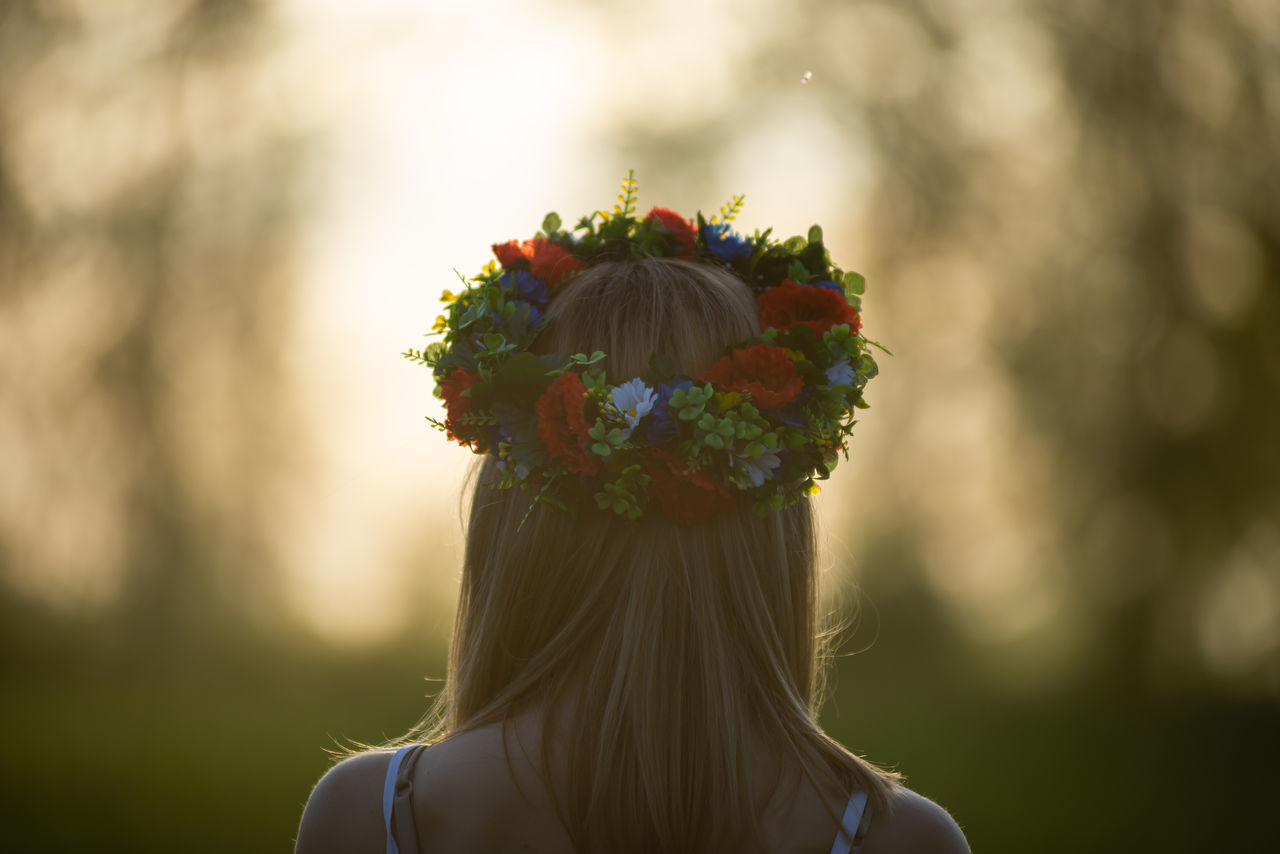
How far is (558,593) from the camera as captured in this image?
1.87 meters

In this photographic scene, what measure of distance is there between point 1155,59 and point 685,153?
185 inches

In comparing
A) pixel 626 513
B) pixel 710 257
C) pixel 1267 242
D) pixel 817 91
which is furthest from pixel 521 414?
pixel 1267 242

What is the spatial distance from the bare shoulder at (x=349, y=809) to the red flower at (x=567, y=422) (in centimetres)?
65

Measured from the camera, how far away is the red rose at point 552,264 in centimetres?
215

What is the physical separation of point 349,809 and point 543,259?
1.18m

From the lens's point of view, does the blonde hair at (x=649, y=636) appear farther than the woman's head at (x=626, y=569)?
No

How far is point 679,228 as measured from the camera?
2.34 metres

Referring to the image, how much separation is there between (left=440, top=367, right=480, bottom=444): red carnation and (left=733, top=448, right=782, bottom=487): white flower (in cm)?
61

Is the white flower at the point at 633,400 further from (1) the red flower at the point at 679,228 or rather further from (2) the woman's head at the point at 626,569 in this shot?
(1) the red flower at the point at 679,228

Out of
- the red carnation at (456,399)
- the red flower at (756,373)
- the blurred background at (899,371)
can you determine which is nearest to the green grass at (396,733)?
the blurred background at (899,371)

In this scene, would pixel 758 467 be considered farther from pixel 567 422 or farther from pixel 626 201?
pixel 626 201

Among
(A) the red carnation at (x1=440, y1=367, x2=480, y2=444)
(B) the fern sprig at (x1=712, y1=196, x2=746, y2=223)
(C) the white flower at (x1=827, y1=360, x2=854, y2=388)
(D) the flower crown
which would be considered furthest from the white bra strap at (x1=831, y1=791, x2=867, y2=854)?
(B) the fern sprig at (x1=712, y1=196, x2=746, y2=223)

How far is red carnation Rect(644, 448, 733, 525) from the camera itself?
1.88 meters

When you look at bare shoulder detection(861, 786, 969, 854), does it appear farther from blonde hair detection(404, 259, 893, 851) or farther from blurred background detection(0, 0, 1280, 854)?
blurred background detection(0, 0, 1280, 854)
